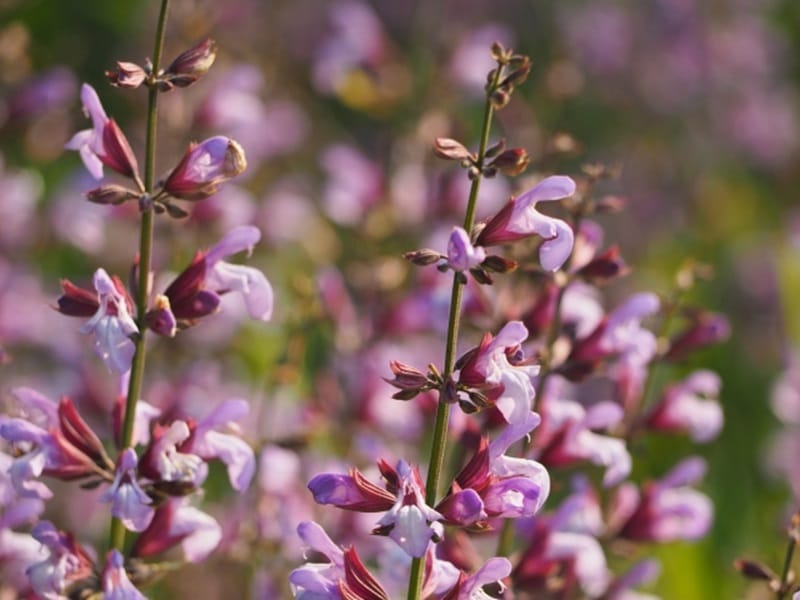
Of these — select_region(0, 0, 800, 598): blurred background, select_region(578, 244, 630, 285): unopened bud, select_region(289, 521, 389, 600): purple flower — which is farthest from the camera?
select_region(0, 0, 800, 598): blurred background

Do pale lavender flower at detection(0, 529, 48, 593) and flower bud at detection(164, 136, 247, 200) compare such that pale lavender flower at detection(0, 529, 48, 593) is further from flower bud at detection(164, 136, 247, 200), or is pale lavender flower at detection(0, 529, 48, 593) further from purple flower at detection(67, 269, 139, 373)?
flower bud at detection(164, 136, 247, 200)

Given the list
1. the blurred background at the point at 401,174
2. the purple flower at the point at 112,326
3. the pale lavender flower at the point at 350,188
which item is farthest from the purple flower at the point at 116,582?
the pale lavender flower at the point at 350,188

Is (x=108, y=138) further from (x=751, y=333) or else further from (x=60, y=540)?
(x=751, y=333)

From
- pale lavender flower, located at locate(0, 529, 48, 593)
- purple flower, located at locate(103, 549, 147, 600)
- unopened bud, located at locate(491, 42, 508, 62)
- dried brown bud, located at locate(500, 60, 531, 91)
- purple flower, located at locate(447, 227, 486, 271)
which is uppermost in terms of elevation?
unopened bud, located at locate(491, 42, 508, 62)

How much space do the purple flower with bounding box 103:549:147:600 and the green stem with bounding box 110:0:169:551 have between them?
0.26 ft

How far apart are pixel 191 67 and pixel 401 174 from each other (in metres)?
1.95

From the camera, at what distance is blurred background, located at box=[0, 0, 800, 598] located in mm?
2994

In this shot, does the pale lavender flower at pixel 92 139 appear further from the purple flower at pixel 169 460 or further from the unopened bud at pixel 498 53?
the unopened bud at pixel 498 53

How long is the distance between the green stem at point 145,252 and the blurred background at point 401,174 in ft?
2.31

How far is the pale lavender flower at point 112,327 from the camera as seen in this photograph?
157 cm

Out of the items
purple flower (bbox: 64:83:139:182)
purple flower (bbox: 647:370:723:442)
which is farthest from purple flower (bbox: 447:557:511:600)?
purple flower (bbox: 647:370:723:442)

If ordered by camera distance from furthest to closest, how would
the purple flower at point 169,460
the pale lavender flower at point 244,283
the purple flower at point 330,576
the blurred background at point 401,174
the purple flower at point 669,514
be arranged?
the blurred background at point 401,174
the purple flower at point 669,514
the pale lavender flower at point 244,283
the purple flower at point 169,460
the purple flower at point 330,576

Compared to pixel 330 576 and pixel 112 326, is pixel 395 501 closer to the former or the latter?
pixel 330 576

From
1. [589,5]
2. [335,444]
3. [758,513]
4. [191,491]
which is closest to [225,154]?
[191,491]
